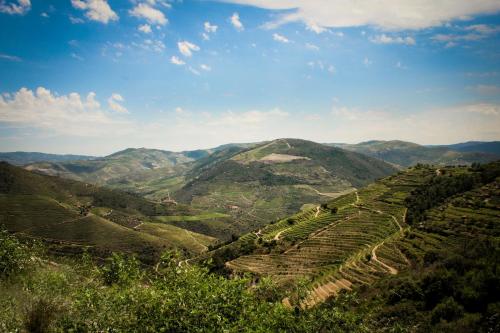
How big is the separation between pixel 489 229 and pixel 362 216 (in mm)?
60865

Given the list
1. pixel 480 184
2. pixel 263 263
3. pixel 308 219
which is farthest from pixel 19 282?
pixel 480 184

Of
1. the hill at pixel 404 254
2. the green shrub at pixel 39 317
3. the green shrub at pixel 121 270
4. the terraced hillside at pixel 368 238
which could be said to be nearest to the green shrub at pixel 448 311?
the hill at pixel 404 254

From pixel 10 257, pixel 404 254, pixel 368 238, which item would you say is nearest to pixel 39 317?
pixel 10 257

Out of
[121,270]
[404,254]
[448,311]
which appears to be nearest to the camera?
[121,270]

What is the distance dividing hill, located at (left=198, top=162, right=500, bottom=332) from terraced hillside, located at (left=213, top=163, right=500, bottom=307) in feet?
1.29

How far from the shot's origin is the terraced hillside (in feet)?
355

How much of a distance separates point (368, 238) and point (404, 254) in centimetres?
2447

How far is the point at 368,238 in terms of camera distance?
443 feet

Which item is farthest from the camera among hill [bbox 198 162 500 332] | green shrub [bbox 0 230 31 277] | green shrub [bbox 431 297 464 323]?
hill [bbox 198 162 500 332]

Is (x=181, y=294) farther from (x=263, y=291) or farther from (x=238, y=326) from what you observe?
(x=263, y=291)

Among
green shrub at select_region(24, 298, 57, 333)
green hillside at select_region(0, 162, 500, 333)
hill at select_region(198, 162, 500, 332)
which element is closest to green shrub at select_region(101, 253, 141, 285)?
green hillside at select_region(0, 162, 500, 333)

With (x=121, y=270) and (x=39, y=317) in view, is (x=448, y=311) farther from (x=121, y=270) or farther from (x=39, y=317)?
(x=39, y=317)

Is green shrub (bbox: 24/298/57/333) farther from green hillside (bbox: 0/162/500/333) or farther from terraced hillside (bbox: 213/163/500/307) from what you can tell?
terraced hillside (bbox: 213/163/500/307)

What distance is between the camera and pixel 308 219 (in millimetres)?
198375
